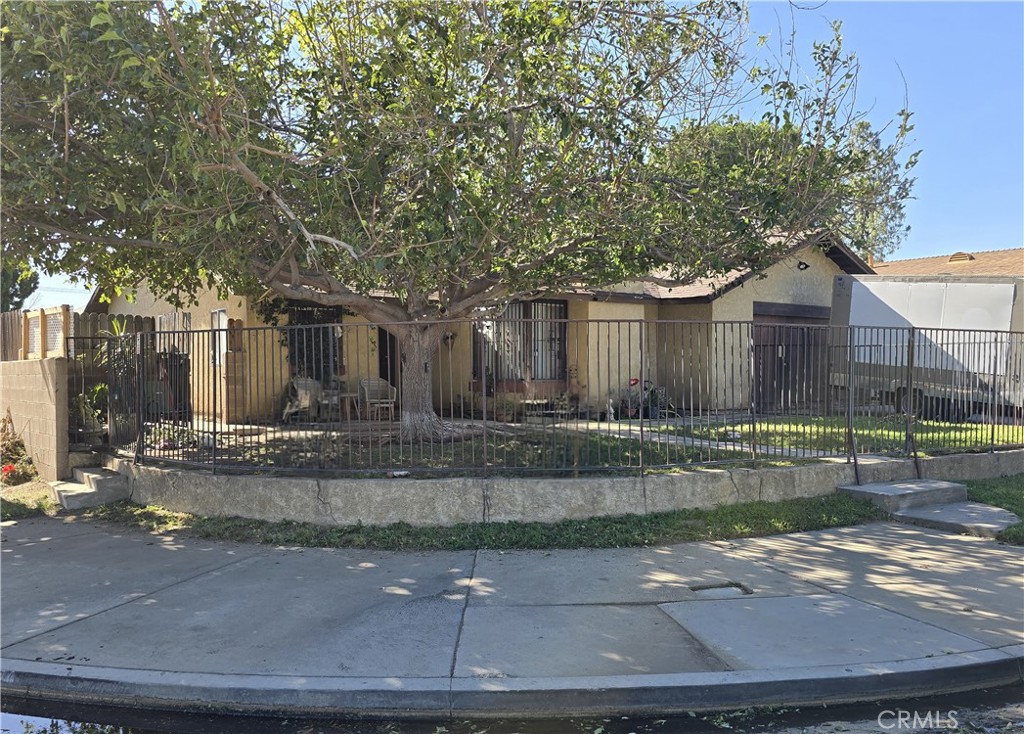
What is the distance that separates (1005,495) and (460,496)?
6.78m

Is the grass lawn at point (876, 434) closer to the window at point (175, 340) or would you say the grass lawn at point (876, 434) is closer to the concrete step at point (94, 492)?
the window at point (175, 340)

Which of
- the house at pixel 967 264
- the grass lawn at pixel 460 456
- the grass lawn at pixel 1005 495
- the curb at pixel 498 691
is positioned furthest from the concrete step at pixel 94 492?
the house at pixel 967 264

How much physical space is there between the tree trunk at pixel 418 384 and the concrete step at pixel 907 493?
5.23m

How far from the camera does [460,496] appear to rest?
720 centimetres

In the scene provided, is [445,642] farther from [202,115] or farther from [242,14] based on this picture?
[242,14]

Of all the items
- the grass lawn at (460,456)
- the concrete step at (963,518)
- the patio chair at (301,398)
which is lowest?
the concrete step at (963,518)

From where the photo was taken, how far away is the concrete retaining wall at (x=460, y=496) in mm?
7195

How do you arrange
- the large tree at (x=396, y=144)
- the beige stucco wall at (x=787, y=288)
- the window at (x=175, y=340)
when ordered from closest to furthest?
the large tree at (x=396, y=144)
the window at (x=175, y=340)
the beige stucco wall at (x=787, y=288)

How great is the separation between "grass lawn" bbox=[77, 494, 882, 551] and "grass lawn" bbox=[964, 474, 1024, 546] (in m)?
1.27

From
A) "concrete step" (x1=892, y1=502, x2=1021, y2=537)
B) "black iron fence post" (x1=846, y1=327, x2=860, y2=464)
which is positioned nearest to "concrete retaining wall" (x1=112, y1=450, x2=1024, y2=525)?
"black iron fence post" (x1=846, y1=327, x2=860, y2=464)

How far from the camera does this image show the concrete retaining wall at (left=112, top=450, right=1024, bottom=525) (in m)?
7.20

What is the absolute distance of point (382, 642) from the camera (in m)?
4.64

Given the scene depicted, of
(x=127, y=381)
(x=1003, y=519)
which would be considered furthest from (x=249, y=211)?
(x=1003, y=519)

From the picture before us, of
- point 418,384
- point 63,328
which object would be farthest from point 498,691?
point 63,328
